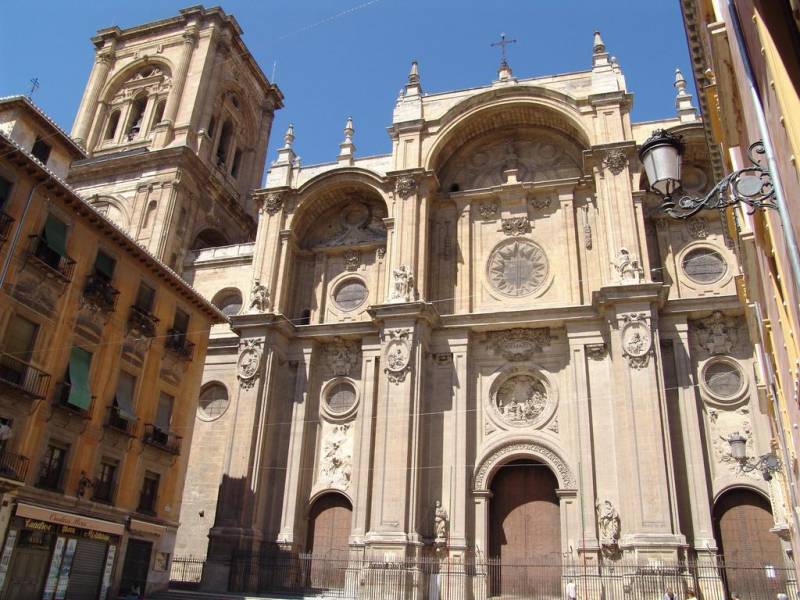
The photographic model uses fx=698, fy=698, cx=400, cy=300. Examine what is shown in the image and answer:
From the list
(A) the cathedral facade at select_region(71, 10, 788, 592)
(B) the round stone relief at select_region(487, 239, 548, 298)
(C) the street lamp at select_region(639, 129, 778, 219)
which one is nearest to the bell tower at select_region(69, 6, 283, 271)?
(A) the cathedral facade at select_region(71, 10, 788, 592)

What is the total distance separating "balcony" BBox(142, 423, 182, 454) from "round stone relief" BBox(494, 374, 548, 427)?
34.6ft

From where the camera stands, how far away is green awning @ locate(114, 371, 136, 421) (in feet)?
64.3

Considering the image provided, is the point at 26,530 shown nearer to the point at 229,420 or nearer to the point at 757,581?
the point at 229,420

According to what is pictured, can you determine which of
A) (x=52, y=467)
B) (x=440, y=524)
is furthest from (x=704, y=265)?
(x=52, y=467)

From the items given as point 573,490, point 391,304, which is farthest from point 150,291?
point 573,490

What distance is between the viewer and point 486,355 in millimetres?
24812

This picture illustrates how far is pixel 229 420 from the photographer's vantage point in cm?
→ 2519

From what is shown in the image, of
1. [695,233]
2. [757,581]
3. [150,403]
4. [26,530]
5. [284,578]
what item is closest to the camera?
[26,530]

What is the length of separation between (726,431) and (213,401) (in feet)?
59.3

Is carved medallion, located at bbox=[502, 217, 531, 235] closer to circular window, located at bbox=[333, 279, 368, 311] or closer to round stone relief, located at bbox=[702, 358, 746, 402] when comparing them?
circular window, located at bbox=[333, 279, 368, 311]

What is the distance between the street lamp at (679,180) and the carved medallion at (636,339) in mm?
14771

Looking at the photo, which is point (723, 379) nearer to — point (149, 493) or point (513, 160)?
point (513, 160)

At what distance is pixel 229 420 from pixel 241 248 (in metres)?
8.37

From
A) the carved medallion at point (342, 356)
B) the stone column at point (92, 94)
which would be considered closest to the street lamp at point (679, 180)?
the carved medallion at point (342, 356)
